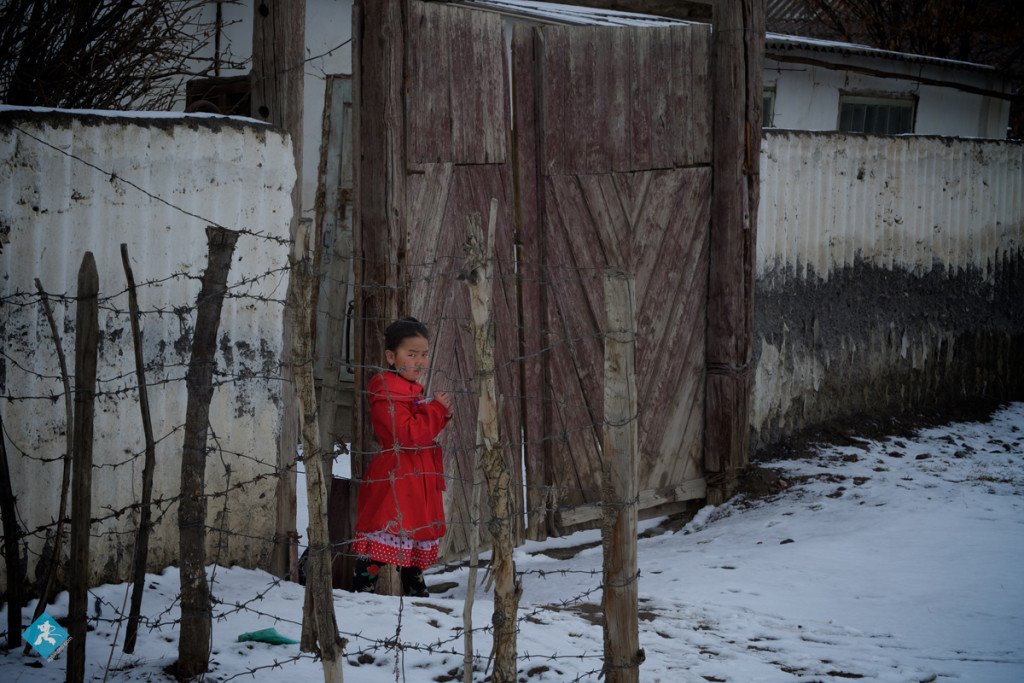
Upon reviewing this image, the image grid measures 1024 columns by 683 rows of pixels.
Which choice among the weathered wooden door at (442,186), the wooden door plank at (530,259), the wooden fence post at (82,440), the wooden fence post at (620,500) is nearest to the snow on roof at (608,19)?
the wooden door plank at (530,259)

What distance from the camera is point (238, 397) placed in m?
4.42

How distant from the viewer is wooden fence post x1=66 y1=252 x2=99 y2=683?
10.3 ft

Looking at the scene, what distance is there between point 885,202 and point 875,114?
553 cm

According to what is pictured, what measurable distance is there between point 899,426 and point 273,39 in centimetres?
541

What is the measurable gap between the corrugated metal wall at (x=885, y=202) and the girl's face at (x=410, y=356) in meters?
3.25

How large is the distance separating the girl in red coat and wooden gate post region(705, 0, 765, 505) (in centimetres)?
228

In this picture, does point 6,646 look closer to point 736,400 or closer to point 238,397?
point 238,397

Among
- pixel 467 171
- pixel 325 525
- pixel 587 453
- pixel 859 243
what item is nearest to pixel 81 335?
pixel 325 525

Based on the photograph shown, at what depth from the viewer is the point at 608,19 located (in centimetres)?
1006

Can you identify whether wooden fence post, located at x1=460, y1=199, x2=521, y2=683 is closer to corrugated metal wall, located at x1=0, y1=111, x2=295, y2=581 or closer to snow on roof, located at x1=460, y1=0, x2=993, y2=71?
corrugated metal wall, located at x1=0, y1=111, x2=295, y2=581

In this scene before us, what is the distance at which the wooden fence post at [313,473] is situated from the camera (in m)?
3.10

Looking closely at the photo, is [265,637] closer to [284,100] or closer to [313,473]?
[313,473]

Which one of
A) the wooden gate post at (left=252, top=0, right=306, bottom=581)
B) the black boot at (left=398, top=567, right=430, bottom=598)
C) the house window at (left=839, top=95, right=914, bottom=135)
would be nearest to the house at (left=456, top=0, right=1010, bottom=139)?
the house window at (left=839, top=95, right=914, bottom=135)

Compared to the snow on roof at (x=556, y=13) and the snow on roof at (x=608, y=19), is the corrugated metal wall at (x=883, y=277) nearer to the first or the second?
the snow on roof at (x=608, y=19)
